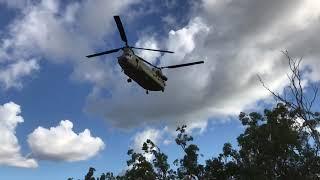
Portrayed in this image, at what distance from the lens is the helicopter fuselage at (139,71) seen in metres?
28.3

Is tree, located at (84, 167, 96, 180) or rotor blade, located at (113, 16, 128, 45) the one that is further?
tree, located at (84, 167, 96, 180)

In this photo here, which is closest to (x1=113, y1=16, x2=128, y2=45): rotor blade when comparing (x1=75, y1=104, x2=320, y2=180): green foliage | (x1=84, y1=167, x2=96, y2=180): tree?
(x1=75, y1=104, x2=320, y2=180): green foliage

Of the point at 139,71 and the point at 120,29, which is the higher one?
the point at 120,29

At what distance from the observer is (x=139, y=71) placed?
28.9 metres

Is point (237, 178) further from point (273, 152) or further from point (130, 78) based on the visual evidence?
point (130, 78)

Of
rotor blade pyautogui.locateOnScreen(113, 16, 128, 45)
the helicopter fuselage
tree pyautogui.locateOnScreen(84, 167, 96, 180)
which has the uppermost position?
tree pyautogui.locateOnScreen(84, 167, 96, 180)

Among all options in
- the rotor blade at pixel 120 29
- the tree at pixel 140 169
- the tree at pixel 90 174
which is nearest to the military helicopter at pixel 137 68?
the rotor blade at pixel 120 29

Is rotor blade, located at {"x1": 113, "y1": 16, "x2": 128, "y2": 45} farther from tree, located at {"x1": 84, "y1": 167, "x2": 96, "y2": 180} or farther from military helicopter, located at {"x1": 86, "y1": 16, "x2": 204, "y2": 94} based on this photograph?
tree, located at {"x1": 84, "y1": 167, "x2": 96, "y2": 180}

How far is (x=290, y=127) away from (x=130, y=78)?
24826mm

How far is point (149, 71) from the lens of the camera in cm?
3027

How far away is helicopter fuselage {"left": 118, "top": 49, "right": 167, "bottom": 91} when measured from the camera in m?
28.3

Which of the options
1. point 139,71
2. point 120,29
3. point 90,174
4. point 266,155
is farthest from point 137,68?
point 90,174

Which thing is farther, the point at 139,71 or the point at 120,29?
the point at 120,29

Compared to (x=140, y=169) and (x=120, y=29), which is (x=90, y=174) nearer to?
(x=140, y=169)
